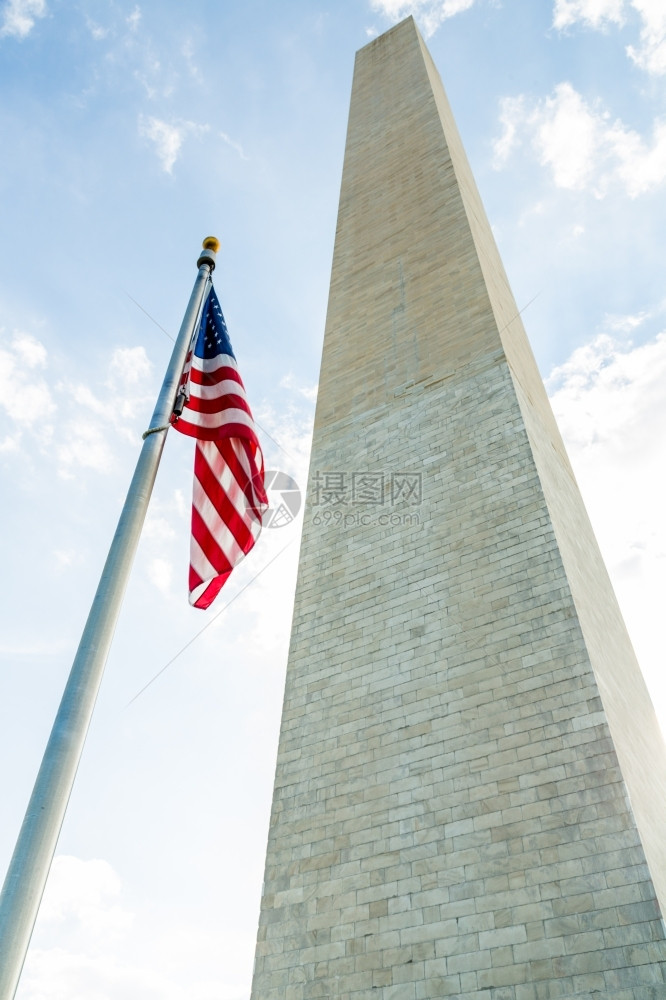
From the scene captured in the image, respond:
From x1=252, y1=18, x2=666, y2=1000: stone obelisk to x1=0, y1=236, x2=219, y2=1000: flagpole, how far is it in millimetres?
3615

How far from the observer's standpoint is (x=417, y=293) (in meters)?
13.4

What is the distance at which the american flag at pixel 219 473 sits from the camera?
283 inches

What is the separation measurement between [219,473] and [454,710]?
11.0 ft

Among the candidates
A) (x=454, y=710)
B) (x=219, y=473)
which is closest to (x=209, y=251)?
(x=219, y=473)

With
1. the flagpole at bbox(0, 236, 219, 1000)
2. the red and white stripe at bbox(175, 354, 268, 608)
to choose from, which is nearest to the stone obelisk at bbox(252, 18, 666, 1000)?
the red and white stripe at bbox(175, 354, 268, 608)

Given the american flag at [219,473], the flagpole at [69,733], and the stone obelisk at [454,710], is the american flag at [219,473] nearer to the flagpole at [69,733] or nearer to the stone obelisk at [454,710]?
the flagpole at [69,733]

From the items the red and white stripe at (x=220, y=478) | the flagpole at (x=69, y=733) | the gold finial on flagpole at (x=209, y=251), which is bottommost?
the flagpole at (x=69, y=733)

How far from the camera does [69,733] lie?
5.14 m

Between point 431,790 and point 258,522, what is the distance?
3.06 meters

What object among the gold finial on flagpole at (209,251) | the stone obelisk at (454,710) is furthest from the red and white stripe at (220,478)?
the stone obelisk at (454,710)

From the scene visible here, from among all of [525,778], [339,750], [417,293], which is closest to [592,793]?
[525,778]

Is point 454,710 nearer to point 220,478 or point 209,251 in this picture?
point 220,478

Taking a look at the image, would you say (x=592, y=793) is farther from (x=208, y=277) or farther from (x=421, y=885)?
(x=208, y=277)

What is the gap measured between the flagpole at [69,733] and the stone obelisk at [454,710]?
3.61 m
